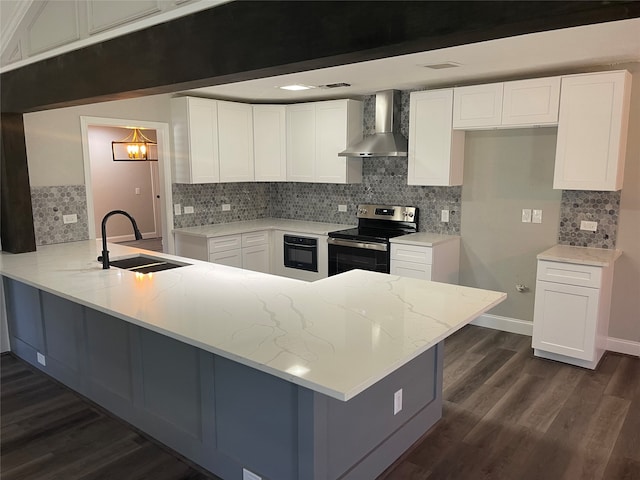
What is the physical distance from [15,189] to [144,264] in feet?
4.18

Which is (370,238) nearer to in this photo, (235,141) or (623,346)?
(235,141)

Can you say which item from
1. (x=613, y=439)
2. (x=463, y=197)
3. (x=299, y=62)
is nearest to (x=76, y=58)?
(x=299, y=62)

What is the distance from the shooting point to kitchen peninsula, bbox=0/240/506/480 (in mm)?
1940

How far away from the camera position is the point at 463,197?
4.78 meters

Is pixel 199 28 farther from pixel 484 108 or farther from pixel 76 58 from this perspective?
pixel 484 108

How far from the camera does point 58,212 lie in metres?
4.35

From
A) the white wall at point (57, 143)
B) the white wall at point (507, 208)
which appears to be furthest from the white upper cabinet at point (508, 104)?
the white wall at point (57, 143)

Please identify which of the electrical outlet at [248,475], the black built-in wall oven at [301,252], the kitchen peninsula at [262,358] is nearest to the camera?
the kitchen peninsula at [262,358]

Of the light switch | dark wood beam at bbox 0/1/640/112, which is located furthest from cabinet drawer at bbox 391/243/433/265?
the light switch

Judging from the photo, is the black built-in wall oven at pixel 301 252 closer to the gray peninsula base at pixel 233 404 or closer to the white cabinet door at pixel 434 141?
the white cabinet door at pixel 434 141

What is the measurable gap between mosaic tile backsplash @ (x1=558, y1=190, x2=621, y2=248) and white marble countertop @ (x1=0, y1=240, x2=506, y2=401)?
1.98m

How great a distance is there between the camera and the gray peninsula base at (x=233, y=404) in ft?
6.70

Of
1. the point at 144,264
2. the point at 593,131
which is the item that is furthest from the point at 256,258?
the point at 593,131

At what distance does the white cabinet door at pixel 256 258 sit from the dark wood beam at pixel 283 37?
8.54 feet
